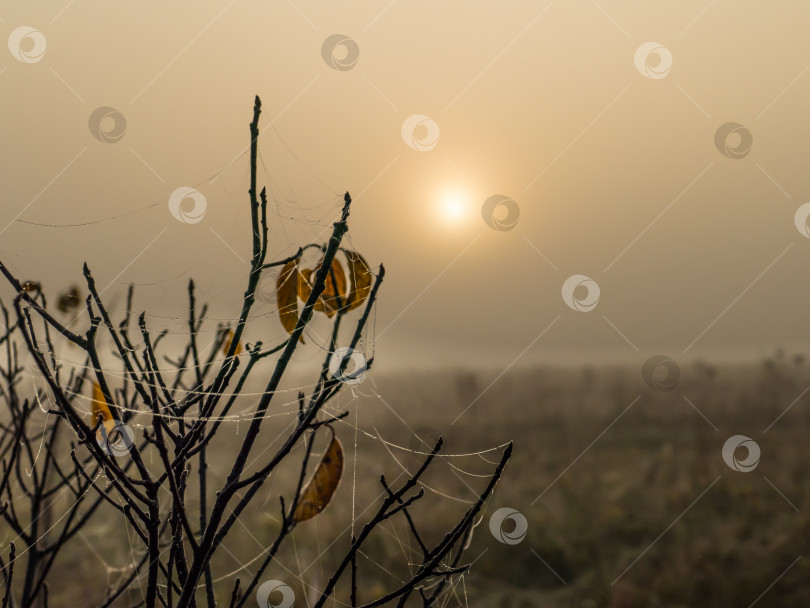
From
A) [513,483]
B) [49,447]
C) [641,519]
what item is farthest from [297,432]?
[513,483]

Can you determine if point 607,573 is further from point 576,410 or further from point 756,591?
point 576,410

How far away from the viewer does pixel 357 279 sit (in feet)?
3.13

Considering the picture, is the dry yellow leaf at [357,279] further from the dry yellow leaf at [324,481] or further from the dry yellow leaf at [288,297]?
the dry yellow leaf at [324,481]

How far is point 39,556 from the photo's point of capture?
4.55 feet

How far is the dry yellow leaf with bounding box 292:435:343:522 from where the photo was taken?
39.5 inches

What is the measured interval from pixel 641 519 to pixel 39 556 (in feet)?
16.6
